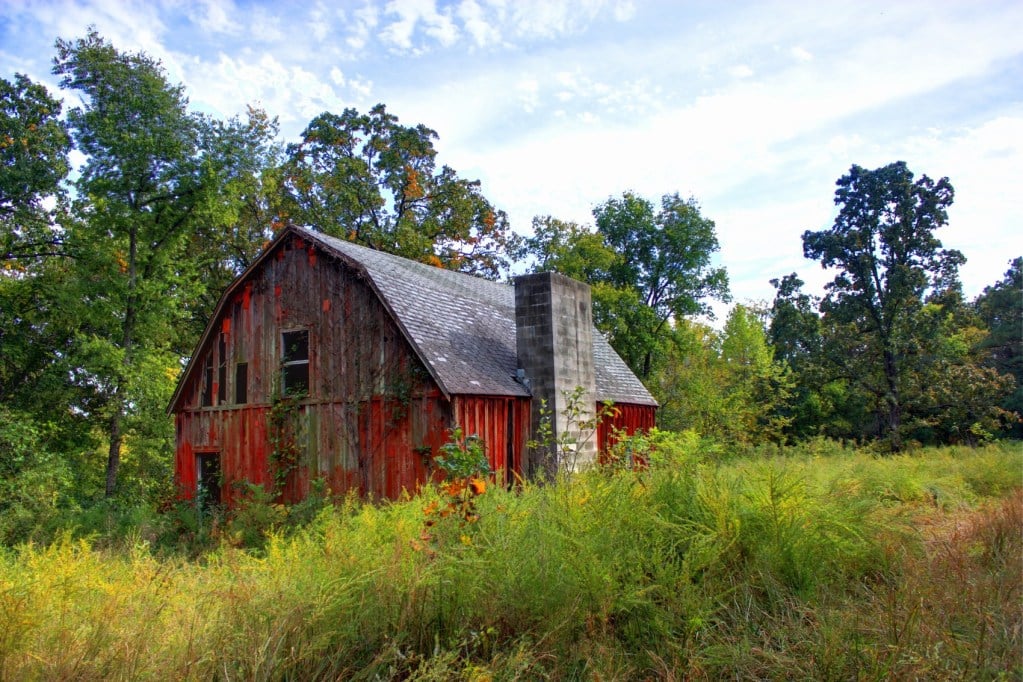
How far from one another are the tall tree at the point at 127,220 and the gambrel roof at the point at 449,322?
206 inches

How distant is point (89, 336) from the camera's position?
68.7ft

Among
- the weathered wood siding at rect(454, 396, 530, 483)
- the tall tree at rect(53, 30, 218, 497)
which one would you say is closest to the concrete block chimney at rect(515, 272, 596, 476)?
Result: the weathered wood siding at rect(454, 396, 530, 483)

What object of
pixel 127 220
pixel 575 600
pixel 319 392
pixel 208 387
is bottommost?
pixel 575 600

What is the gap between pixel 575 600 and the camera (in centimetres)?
459

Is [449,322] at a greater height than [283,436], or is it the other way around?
[449,322]

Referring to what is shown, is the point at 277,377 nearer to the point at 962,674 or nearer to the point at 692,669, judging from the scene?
the point at 692,669

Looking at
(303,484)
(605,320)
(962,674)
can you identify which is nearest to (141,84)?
(303,484)

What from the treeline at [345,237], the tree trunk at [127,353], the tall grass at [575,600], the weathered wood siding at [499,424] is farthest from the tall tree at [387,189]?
the tall grass at [575,600]

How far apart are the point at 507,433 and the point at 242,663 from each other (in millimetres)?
9722

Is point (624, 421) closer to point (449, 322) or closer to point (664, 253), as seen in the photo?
point (449, 322)

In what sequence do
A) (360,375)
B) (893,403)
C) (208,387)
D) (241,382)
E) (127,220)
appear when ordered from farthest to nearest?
(893,403)
(127,220)
(208,387)
(241,382)
(360,375)

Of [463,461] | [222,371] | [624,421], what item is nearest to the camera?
[463,461]

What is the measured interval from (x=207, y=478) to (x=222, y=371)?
7.96 ft

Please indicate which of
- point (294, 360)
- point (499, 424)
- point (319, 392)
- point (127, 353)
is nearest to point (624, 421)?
point (499, 424)
